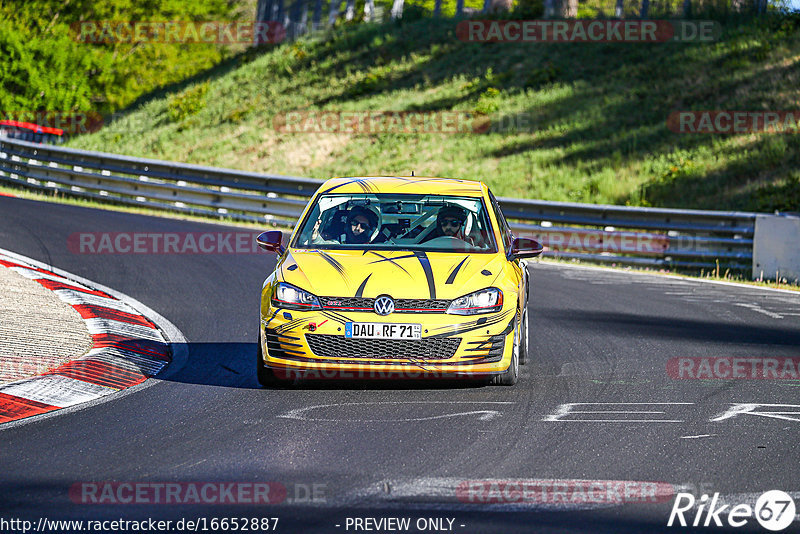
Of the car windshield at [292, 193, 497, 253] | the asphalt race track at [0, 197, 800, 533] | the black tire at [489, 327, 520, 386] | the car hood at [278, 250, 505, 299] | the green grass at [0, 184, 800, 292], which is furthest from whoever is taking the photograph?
the green grass at [0, 184, 800, 292]

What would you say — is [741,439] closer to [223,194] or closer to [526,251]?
[526,251]

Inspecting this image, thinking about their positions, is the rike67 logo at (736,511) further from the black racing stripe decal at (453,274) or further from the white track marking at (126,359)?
the white track marking at (126,359)

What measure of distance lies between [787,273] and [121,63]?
49.4m

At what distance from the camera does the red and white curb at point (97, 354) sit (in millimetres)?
7703

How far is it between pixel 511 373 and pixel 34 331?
4500 mm

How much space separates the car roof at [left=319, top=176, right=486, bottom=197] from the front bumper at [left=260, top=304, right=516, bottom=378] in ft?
5.62

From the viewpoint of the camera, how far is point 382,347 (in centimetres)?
779

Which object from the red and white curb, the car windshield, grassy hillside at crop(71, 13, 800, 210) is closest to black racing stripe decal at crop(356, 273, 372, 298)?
the car windshield

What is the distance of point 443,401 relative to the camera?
7.98 metres

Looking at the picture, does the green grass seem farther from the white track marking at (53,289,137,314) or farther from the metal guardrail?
the white track marking at (53,289,137,314)

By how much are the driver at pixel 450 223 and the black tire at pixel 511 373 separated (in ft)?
3.46

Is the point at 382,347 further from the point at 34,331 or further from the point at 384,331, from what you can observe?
the point at 34,331

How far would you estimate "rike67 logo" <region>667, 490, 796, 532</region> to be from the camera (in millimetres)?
5133

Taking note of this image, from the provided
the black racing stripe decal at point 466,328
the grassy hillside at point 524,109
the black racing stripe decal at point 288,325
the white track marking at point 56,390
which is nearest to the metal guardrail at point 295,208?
the grassy hillside at point 524,109
